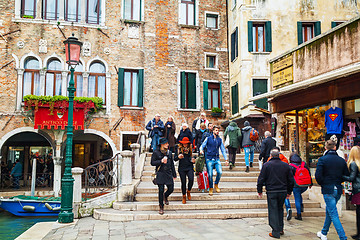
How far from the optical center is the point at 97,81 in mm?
18188

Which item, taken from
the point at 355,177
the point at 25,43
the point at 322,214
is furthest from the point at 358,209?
the point at 25,43

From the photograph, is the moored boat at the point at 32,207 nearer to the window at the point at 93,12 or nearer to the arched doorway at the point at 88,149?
the arched doorway at the point at 88,149

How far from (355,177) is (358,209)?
0.66 meters

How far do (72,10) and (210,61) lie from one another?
804 centimetres

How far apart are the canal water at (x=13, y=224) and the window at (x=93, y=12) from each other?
1035cm

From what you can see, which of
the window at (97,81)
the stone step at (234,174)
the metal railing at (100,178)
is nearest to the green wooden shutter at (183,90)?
the window at (97,81)

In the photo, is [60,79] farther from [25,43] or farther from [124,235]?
[124,235]

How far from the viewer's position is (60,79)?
1783 centimetres

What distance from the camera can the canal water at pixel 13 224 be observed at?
11.6 m

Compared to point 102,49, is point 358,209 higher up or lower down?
lower down

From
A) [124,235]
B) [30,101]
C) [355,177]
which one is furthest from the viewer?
[30,101]

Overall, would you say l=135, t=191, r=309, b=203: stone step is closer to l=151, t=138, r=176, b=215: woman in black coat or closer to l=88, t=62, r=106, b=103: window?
l=151, t=138, r=176, b=215: woman in black coat

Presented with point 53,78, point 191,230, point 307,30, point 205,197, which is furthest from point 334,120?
point 53,78

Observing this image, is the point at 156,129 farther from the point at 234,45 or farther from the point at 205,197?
the point at 234,45
